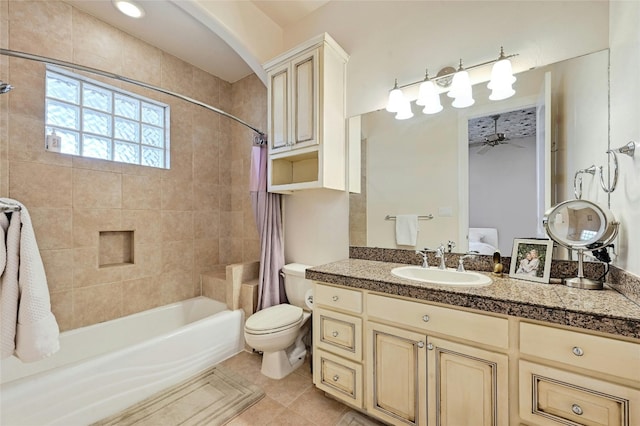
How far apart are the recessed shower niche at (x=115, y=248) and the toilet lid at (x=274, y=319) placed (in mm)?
1297

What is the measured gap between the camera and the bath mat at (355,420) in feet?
4.67

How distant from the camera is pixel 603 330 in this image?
84 cm

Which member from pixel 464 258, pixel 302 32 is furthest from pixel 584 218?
pixel 302 32

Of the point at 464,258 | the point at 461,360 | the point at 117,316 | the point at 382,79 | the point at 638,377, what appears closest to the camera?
the point at 638,377

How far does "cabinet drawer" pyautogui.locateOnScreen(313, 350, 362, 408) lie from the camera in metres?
1.42

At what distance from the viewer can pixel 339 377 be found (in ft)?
4.89

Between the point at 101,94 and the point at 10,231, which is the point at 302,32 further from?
the point at 10,231

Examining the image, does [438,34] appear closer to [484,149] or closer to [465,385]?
[484,149]

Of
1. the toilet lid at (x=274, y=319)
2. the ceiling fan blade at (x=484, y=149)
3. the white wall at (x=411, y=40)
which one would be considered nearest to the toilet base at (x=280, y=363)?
the toilet lid at (x=274, y=319)

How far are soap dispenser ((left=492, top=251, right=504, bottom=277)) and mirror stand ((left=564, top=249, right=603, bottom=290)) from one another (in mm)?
260

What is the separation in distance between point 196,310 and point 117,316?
2.03ft

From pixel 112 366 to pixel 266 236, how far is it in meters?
1.24

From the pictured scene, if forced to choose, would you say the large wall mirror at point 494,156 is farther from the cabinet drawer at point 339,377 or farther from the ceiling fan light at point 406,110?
the cabinet drawer at point 339,377

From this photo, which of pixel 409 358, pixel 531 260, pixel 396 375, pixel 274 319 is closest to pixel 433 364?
pixel 409 358
